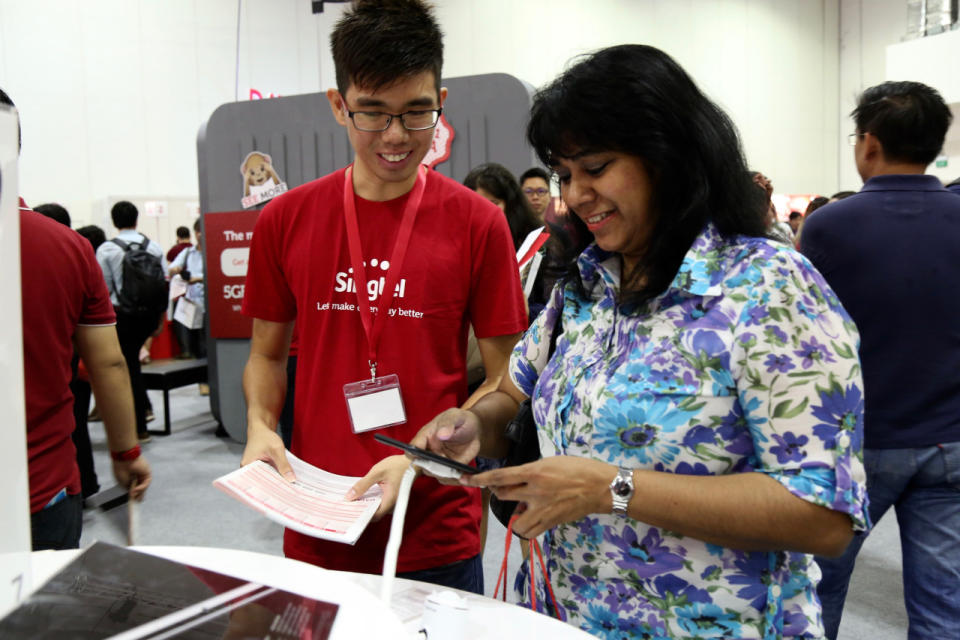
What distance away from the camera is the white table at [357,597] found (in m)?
0.76

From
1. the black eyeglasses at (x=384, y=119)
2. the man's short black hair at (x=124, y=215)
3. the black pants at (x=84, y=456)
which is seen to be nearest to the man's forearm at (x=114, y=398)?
the black eyeglasses at (x=384, y=119)

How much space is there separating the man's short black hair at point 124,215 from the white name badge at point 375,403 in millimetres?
4790

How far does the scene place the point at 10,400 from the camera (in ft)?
1.30

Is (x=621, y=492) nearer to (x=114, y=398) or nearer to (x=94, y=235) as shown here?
(x=114, y=398)

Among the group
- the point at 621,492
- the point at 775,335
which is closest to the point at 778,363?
the point at 775,335

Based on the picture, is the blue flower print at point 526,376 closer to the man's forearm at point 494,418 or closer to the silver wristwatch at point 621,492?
the man's forearm at point 494,418

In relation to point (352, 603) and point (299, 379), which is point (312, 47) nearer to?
point (299, 379)

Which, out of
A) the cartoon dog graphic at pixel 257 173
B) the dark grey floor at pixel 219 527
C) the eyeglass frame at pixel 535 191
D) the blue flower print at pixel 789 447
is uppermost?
the cartoon dog graphic at pixel 257 173

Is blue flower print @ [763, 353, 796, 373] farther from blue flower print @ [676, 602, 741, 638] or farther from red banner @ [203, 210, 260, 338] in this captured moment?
red banner @ [203, 210, 260, 338]

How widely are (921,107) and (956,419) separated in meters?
0.85

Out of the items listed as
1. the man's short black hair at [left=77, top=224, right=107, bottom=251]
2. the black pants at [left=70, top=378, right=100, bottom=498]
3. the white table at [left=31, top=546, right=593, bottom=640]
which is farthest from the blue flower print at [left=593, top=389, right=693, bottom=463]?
the man's short black hair at [left=77, top=224, right=107, bottom=251]

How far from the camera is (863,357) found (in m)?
2.02

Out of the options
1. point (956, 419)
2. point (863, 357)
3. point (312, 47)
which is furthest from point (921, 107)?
point (312, 47)

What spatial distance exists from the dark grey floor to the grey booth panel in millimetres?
400
